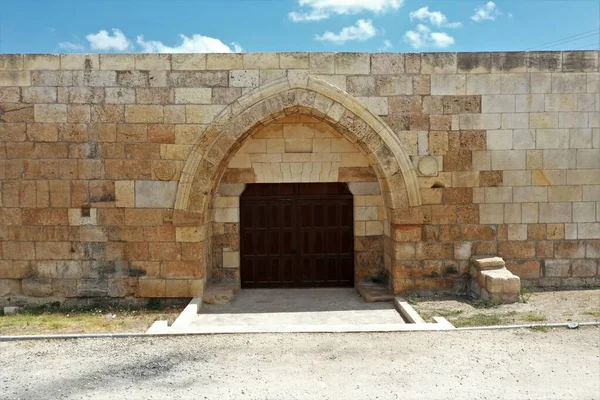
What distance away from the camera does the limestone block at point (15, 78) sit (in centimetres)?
650

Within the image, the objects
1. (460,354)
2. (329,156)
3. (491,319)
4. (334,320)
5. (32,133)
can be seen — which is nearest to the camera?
(460,354)

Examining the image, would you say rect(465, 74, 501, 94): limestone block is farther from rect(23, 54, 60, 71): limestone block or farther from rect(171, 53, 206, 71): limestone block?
rect(23, 54, 60, 71): limestone block

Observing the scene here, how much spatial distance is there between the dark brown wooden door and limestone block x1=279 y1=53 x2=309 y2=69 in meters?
1.85

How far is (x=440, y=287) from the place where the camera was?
676 cm

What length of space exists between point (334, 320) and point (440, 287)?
1694mm

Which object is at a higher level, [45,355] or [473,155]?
[473,155]

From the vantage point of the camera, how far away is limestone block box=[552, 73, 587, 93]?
264 inches

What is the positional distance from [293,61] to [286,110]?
2.14 ft

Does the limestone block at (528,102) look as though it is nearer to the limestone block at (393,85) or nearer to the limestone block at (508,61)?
the limestone block at (508,61)

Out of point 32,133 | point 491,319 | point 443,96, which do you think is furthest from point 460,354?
point 32,133

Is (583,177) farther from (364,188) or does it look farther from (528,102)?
(364,188)

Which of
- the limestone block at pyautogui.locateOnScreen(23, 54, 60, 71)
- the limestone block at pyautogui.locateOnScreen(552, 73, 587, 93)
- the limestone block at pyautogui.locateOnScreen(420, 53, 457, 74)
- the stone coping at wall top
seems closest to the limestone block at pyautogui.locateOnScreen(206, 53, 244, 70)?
the stone coping at wall top

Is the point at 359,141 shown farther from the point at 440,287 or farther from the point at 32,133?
the point at 32,133

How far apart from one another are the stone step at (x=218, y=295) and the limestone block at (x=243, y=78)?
2.84 m
